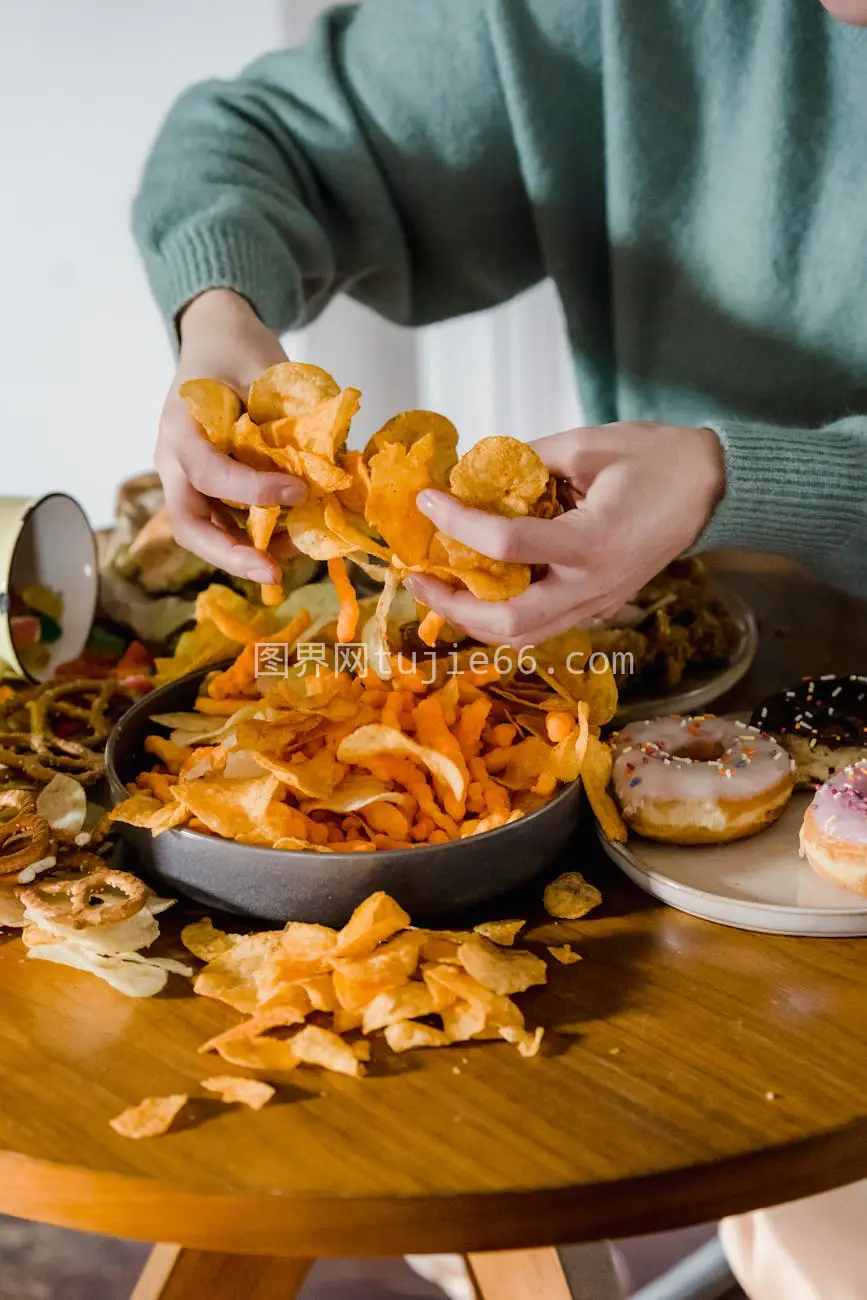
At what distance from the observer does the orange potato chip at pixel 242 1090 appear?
0.64 meters

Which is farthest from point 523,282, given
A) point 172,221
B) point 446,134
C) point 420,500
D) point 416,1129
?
point 416,1129

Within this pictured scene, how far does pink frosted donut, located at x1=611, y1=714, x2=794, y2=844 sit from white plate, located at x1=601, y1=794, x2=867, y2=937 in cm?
1

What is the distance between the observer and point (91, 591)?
125 cm

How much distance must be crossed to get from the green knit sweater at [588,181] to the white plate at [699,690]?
0.12 metres

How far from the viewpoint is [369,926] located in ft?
2.35

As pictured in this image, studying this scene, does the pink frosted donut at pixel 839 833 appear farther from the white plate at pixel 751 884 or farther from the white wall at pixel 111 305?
the white wall at pixel 111 305

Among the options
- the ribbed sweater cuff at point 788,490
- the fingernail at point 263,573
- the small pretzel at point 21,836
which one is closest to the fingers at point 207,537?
the fingernail at point 263,573

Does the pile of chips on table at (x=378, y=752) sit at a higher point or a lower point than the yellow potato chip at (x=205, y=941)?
higher

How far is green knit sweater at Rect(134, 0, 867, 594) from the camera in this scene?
1.19m

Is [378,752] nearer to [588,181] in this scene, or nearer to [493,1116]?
[493,1116]

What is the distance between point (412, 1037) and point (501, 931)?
11 cm

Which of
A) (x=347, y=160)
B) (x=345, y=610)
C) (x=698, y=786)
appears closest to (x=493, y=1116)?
(x=698, y=786)

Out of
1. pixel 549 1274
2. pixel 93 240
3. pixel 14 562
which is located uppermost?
pixel 93 240

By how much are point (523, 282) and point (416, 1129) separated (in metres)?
1.18
